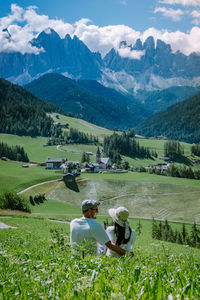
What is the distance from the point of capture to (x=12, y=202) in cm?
6238

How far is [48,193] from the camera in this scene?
9688 centimetres

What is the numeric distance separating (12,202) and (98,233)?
192ft

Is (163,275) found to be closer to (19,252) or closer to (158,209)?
(19,252)

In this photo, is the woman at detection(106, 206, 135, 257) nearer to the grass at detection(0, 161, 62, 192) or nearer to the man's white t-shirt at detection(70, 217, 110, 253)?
the man's white t-shirt at detection(70, 217, 110, 253)

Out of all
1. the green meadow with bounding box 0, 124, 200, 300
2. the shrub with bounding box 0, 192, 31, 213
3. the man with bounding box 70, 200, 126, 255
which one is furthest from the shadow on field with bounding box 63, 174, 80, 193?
the man with bounding box 70, 200, 126, 255

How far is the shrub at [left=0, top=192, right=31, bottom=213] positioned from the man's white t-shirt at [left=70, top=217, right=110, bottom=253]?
187 feet

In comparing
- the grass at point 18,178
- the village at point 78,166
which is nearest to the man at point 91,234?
the grass at point 18,178

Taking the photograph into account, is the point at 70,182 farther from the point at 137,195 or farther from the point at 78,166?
the point at 78,166

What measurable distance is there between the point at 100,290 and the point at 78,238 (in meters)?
4.54

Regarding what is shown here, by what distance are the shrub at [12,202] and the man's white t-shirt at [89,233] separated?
56871 millimetres

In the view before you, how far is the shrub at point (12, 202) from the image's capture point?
60.9 meters

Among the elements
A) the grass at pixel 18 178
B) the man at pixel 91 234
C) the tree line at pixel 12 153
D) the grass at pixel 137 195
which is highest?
the man at pixel 91 234

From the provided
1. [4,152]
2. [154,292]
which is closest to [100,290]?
[154,292]

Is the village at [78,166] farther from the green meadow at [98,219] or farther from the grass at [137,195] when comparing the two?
the grass at [137,195]
